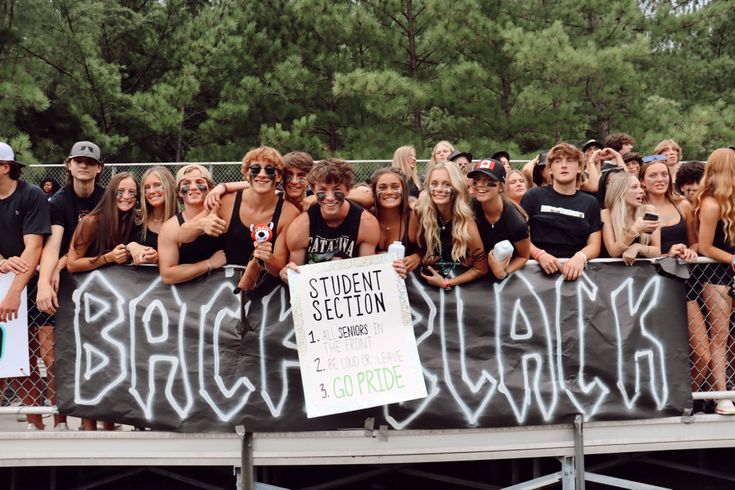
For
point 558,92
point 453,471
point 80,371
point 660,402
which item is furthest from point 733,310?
point 558,92

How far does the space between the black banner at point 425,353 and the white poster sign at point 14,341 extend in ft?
0.86

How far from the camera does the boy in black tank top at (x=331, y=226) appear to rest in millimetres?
5020

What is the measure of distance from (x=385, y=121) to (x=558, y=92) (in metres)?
4.16

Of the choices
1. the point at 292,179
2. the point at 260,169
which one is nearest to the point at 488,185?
the point at 292,179

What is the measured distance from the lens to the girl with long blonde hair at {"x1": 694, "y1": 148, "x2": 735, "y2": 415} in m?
5.66

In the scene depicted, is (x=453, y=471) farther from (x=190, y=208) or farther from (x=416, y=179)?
(x=190, y=208)

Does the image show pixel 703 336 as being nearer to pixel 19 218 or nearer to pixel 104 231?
pixel 104 231

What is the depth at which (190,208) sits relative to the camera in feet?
18.1

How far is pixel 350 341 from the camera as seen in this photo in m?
5.25

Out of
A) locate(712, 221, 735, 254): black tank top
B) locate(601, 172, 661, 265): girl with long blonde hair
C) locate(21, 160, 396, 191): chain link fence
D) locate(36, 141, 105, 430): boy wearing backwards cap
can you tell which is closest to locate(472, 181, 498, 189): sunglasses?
locate(601, 172, 661, 265): girl with long blonde hair

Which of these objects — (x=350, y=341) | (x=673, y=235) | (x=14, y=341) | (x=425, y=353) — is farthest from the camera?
(x=673, y=235)

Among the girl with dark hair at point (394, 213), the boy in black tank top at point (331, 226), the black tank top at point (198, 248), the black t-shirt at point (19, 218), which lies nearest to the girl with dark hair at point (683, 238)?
the girl with dark hair at point (394, 213)

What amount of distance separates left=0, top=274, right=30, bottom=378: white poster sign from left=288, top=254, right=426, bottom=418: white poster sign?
6.48ft

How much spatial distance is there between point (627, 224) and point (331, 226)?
217 cm
